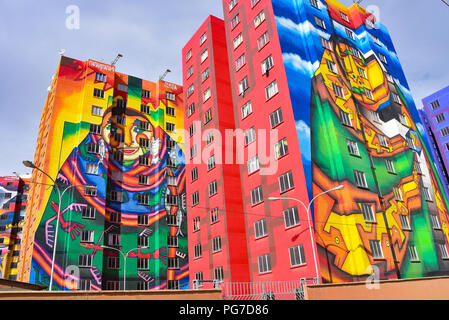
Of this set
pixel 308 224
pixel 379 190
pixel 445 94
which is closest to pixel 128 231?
pixel 308 224

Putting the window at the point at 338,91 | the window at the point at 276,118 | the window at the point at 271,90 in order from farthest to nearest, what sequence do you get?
the window at the point at 338,91 < the window at the point at 271,90 < the window at the point at 276,118

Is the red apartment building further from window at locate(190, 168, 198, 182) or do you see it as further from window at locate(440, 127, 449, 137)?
window at locate(440, 127, 449, 137)

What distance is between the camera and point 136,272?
53188 mm

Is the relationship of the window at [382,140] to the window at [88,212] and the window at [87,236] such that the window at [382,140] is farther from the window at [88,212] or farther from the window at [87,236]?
the window at [87,236]

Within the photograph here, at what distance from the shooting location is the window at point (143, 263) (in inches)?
2122

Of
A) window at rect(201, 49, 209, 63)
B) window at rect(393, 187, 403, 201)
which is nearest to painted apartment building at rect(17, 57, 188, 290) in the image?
window at rect(201, 49, 209, 63)

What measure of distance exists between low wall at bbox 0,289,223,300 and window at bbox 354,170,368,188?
23783mm

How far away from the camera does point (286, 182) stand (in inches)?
1366

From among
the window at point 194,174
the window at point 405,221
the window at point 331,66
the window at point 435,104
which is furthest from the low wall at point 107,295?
the window at point 435,104

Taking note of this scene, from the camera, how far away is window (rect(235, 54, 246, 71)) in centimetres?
4481

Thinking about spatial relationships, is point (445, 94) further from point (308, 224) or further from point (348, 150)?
point (308, 224)

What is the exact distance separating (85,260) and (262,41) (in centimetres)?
3883

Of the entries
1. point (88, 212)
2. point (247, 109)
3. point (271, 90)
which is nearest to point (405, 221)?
point (271, 90)

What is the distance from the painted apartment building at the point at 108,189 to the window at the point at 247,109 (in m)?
22.3
